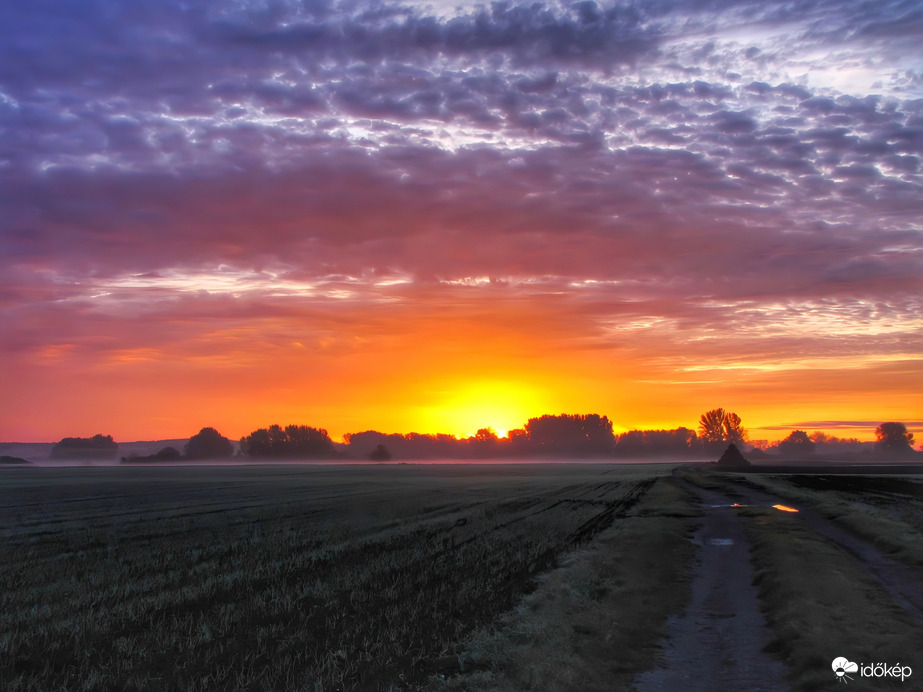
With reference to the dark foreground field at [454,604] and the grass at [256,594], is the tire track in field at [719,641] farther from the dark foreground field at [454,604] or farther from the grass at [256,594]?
the grass at [256,594]

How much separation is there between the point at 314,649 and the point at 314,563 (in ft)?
30.5

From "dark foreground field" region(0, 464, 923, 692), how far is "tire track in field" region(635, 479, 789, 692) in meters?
0.07

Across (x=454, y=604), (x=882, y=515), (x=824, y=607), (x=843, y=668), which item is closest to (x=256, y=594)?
(x=454, y=604)

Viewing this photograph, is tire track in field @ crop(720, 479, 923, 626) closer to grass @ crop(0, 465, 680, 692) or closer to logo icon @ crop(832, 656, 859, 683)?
logo icon @ crop(832, 656, 859, 683)

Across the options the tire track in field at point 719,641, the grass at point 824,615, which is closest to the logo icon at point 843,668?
the grass at point 824,615

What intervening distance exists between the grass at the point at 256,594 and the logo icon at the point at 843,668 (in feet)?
22.1

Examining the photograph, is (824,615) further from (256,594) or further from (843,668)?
(256,594)

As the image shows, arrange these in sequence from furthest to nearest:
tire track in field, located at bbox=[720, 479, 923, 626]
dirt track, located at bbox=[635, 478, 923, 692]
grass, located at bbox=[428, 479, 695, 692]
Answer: tire track in field, located at bbox=[720, 479, 923, 626] < dirt track, located at bbox=[635, 478, 923, 692] < grass, located at bbox=[428, 479, 695, 692]

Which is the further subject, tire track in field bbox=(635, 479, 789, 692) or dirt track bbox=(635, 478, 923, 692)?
dirt track bbox=(635, 478, 923, 692)

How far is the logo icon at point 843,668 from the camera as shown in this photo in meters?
11.8

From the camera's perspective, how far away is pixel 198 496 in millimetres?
53469

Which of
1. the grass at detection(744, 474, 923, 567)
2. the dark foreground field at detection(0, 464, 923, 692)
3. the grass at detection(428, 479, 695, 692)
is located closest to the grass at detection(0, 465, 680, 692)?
the dark foreground field at detection(0, 464, 923, 692)

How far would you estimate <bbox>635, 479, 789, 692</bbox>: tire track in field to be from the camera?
11867mm

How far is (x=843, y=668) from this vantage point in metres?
12.2
